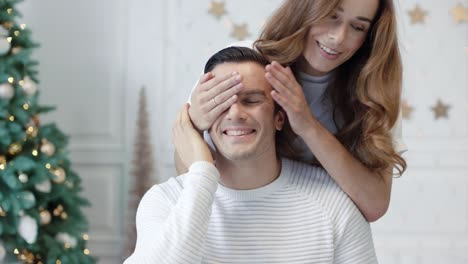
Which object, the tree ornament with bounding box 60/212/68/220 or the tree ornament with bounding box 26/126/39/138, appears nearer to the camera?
the tree ornament with bounding box 26/126/39/138

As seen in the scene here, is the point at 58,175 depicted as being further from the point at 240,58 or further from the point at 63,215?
the point at 240,58

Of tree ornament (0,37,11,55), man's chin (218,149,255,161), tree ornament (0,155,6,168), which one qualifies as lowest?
tree ornament (0,155,6,168)

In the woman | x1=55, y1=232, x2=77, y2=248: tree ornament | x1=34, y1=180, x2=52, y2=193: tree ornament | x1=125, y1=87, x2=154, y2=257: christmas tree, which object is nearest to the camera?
the woman

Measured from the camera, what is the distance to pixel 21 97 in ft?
10.6

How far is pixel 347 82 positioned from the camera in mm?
1721

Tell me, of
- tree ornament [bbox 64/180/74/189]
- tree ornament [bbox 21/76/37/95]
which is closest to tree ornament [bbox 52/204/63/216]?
tree ornament [bbox 64/180/74/189]

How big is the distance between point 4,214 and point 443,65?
2578 millimetres

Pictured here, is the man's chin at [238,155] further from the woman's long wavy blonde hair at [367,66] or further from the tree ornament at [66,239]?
the tree ornament at [66,239]

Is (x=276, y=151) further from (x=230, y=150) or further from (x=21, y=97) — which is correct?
(x=21, y=97)

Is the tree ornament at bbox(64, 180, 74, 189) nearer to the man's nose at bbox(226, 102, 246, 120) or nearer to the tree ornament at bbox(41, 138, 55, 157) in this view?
the tree ornament at bbox(41, 138, 55, 157)

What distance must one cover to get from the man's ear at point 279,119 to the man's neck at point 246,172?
3.0 inches

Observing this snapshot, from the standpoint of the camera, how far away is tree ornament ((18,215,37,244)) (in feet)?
10.4

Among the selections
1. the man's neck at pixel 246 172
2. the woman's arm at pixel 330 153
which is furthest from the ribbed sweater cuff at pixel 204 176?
the woman's arm at pixel 330 153

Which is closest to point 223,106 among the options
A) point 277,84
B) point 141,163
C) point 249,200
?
point 277,84
